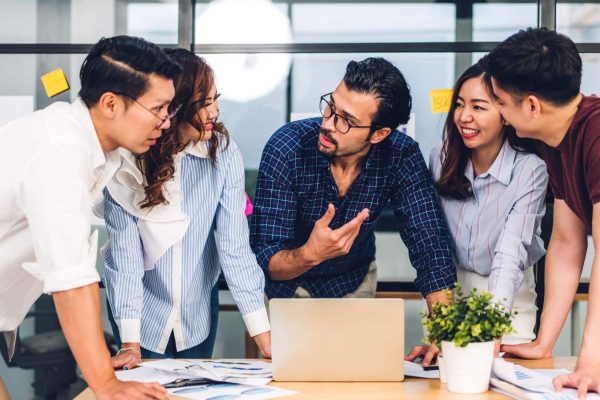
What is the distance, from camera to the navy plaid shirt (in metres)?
2.28

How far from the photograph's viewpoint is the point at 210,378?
169 cm

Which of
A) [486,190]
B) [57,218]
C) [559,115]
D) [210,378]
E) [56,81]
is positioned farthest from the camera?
[56,81]

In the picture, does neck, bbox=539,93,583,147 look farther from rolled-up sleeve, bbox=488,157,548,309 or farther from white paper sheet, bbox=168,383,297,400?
white paper sheet, bbox=168,383,297,400

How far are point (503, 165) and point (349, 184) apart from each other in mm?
466

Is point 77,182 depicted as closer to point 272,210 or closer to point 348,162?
point 272,210

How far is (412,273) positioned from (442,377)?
5.96 feet

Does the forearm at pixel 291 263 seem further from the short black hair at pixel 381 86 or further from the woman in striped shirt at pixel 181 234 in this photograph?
the short black hair at pixel 381 86

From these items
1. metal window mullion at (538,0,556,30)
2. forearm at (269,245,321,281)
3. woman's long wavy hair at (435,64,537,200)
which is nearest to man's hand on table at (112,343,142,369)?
forearm at (269,245,321,281)

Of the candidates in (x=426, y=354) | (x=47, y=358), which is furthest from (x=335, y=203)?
(x=47, y=358)

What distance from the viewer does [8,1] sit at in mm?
3609

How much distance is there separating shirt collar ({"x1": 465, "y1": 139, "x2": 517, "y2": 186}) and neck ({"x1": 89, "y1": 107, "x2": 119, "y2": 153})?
→ 3.80 ft

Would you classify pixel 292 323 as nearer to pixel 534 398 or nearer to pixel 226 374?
pixel 226 374

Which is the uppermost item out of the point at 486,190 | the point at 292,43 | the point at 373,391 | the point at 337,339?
the point at 292,43

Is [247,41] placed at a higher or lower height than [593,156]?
higher
